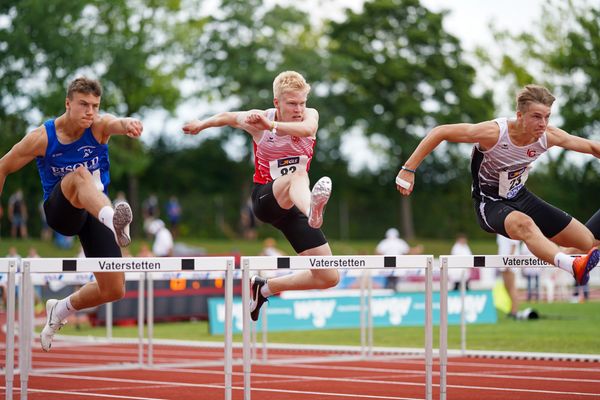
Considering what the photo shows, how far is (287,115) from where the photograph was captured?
7.68 m

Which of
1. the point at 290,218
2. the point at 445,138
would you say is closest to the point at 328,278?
the point at 290,218

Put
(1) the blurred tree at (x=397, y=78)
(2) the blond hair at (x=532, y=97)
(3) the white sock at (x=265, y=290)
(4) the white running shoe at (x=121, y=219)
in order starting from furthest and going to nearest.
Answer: (1) the blurred tree at (x=397, y=78)
(3) the white sock at (x=265, y=290)
(2) the blond hair at (x=532, y=97)
(4) the white running shoe at (x=121, y=219)

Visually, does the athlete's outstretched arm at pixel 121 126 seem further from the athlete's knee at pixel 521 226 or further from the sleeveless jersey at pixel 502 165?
the athlete's knee at pixel 521 226

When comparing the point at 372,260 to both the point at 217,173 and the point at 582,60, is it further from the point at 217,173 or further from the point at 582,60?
the point at 217,173

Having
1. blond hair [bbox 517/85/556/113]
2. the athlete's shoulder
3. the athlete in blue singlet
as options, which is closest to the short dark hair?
the athlete in blue singlet

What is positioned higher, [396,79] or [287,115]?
[396,79]

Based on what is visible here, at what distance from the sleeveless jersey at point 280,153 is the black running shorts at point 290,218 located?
135 millimetres

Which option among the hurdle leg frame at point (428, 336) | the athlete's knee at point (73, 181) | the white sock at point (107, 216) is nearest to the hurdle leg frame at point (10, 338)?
the white sock at point (107, 216)

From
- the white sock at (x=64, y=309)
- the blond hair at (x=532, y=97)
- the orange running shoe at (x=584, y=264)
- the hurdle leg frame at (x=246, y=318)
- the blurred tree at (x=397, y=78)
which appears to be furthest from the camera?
the blurred tree at (x=397, y=78)

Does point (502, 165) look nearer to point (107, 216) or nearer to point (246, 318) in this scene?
point (246, 318)

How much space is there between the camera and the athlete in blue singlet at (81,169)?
7340 mm

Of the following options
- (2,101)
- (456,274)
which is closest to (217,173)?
(2,101)

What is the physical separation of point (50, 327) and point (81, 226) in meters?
0.96

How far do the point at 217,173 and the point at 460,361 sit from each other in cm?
3300
